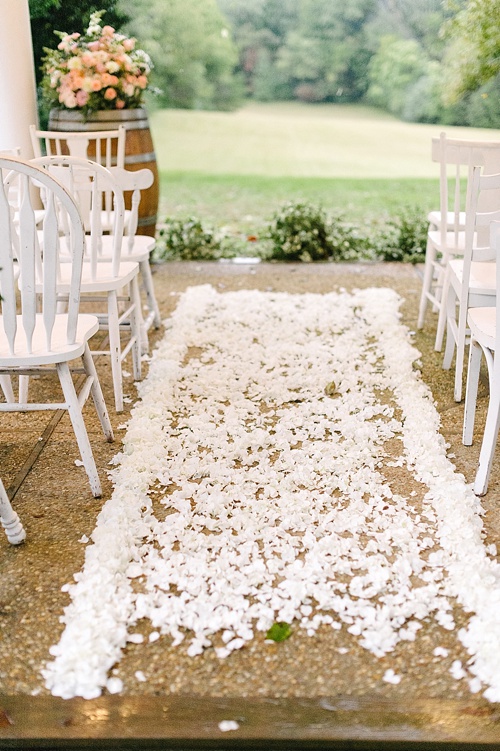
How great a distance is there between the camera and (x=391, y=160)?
643cm

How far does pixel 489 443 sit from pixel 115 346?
4.86 feet

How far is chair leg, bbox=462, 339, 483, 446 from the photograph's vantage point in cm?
256

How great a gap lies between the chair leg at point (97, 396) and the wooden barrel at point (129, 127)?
2499mm

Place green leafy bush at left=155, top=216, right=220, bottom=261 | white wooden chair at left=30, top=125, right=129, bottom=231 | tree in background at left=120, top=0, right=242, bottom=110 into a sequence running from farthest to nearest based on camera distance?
green leafy bush at left=155, top=216, right=220, bottom=261, tree in background at left=120, top=0, right=242, bottom=110, white wooden chair at left=30, top=125, right=129, bottom=231

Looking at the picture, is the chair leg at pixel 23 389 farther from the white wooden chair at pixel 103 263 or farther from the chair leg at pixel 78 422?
the chair leg at pixel 78 422

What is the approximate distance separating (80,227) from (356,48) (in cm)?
433

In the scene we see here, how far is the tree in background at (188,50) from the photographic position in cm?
541

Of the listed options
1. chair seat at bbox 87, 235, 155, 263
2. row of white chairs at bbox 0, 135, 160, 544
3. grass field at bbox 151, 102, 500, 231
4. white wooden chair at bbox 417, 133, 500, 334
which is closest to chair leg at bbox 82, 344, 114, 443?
row of white chairs at bbox 0, 135, 160, 544

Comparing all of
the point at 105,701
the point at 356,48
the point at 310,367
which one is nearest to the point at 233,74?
the point at 356,48

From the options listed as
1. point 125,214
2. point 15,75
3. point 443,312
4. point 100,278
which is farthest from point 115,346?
point 15,75

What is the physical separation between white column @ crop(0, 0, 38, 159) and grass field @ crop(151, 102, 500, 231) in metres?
1.17

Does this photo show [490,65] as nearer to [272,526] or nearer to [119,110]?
[119,110]

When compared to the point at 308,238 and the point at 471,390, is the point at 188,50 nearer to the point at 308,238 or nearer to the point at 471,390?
the point at 308,238

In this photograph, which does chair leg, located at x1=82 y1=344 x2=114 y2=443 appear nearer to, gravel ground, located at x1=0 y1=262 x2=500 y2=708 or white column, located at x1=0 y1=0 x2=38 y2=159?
gravel ground, located at x1=0 y1=262 x2=500 y2=708
